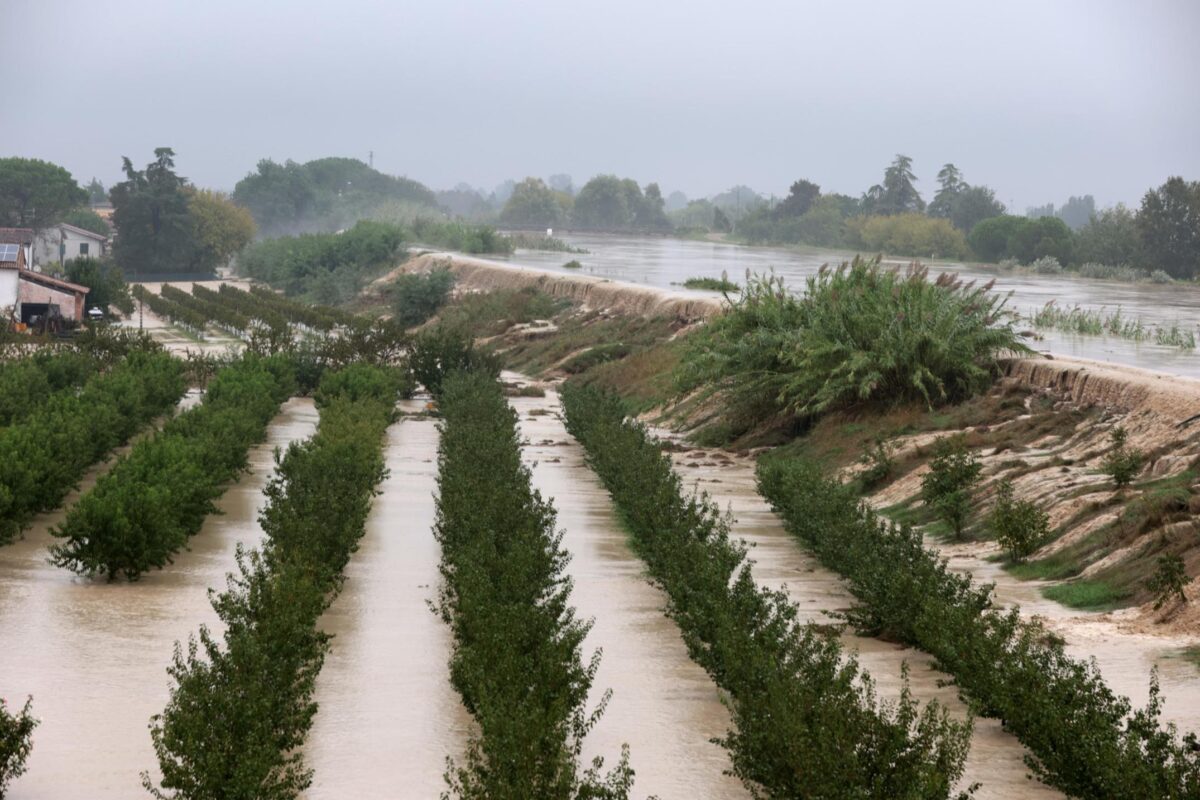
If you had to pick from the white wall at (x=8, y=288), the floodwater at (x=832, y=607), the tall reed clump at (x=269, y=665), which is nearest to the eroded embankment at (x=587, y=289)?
the floodwater at (x=832, y=607)

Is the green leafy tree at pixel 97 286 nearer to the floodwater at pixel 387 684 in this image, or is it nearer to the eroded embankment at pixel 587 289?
the eroded embankment at pixel 587 289

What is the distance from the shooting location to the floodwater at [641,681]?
1061 centimetres

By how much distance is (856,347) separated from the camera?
86.6 feet

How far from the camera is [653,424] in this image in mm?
31750

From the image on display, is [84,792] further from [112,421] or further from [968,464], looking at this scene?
[112,421]

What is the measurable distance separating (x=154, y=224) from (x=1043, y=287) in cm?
6464

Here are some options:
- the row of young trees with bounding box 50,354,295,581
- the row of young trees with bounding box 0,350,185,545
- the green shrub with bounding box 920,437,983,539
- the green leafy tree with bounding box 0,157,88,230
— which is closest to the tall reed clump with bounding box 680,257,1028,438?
the green shrub with bounding box 920,437,983,539

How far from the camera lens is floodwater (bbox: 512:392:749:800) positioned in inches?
418

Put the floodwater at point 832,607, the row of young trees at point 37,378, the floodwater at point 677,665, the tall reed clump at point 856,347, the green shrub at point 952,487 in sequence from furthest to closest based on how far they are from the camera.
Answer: the row of young trees at point 37,378 → the tall reed clump at point 856,347 → the green shrub at point 952,487 → the floodwater at point 677,665 → the floodwater at point 832,607

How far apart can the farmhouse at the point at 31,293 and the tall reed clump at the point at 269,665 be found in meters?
44.7

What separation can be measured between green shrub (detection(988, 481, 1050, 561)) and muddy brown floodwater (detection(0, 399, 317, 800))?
312 inches

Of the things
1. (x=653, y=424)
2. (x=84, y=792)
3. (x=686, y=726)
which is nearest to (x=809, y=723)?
(x=686, y=726)

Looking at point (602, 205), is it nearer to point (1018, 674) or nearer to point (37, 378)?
point (37, 378)

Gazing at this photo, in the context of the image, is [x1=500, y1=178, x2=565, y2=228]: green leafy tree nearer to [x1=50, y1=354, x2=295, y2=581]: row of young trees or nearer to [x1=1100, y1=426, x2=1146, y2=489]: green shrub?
[x1=50, y1=354, x2=295, y2=581]: row of young trees
